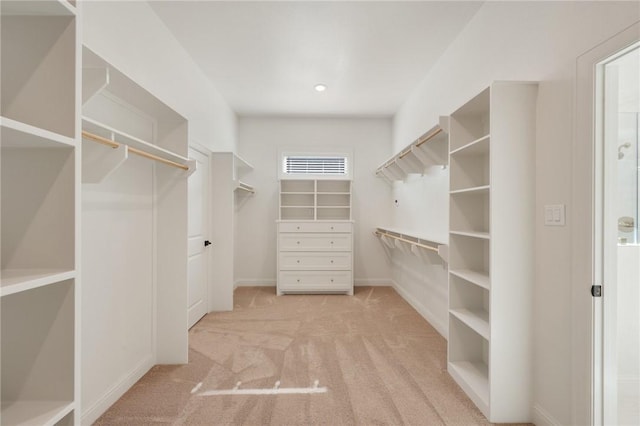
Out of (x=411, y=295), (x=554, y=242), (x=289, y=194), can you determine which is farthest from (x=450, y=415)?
(x=289, y=194)

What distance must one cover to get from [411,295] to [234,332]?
228 cm

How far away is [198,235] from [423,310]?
2.69 metres

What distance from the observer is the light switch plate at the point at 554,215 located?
5.56 feet

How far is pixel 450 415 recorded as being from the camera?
196cm

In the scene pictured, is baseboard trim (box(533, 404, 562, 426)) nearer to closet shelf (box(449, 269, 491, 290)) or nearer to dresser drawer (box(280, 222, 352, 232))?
closet shelf (box(449, 269, 491, 290))

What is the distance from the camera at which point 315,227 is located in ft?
15.8

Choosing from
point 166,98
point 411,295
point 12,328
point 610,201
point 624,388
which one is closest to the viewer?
point 12,328

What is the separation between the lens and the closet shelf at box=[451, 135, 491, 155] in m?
1.99

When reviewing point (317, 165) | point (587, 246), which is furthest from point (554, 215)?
point (317, 165)

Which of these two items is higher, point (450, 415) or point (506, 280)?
→ point (506, 280)

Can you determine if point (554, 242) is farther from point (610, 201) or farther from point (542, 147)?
point (542, 147)

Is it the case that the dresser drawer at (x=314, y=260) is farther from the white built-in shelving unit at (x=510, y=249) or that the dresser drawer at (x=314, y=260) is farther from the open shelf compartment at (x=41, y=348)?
the open shelf compartment at (x=41, y=348)

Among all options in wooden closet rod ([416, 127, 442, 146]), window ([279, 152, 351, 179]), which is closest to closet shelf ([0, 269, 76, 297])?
wooden closet rod ([416, 127, 442, 146])

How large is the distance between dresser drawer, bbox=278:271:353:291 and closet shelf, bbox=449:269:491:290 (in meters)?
2.53
